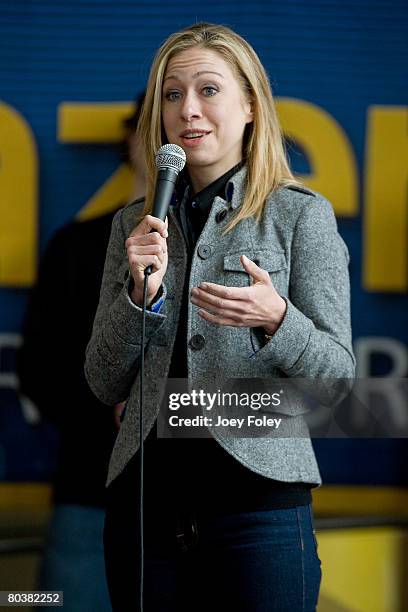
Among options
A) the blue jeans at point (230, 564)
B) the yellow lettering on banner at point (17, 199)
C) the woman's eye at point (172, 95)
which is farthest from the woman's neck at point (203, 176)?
the yellow lettering on banner at point (17, 199)

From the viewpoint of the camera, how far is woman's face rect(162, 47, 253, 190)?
4.94 feet

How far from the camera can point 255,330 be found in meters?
1.46

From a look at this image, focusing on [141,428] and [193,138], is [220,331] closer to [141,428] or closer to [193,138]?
[141,428]

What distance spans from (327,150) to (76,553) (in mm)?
1530

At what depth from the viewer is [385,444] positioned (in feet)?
10.3

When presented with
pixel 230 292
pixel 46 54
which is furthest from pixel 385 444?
pixel 230 292

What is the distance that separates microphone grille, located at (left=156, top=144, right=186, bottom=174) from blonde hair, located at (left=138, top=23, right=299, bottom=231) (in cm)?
14

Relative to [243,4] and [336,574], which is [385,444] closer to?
[336,574]

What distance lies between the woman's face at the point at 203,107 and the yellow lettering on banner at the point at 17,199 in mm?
1683

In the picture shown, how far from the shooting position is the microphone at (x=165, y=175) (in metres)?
1.34

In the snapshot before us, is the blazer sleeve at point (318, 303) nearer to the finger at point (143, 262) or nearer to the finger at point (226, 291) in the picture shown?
the finger at point (226, 291)

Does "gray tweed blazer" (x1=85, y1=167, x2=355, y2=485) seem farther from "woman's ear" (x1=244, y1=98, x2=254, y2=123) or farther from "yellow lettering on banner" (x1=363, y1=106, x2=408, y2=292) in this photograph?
"yellow lettering on banner" (x1=363, y1=106, x2=408, y2=292)

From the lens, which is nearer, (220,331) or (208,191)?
(220,331)

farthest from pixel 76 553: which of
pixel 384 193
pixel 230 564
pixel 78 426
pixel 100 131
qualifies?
pixel 384 193
